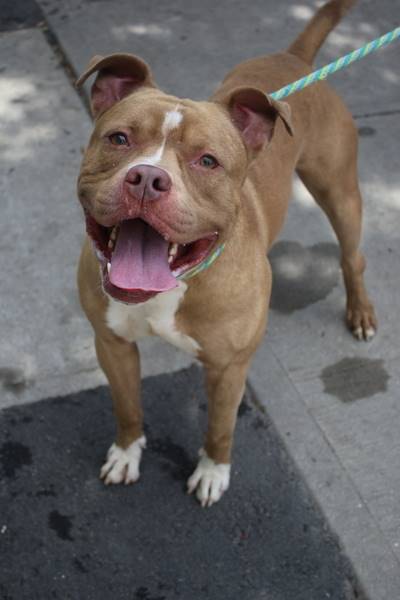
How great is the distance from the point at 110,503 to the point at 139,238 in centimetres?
136

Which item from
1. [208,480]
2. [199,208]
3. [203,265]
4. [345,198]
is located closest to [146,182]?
[199,208]

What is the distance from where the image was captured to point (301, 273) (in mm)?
4625

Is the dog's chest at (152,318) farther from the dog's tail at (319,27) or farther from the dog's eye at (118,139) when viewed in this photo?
the dog's tail at (319,27)

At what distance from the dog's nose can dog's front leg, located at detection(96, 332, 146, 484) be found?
2.95 ft

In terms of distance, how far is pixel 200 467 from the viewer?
3.61 m

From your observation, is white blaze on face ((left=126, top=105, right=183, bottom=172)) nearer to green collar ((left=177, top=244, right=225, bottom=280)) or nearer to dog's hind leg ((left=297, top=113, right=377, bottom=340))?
green collar ((left=177, top=244, right=225, bottom=280))

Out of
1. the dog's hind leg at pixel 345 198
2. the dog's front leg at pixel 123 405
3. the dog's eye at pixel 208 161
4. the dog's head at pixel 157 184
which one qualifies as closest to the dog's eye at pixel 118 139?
the dog's head at pixel 157 184

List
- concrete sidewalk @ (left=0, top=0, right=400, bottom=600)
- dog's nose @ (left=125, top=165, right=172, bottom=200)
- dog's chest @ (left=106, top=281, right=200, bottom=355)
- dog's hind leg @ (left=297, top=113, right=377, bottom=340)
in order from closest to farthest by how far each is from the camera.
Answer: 1. dog's nose @ (left=125, top=165, right=172, bottom=200)
2. dog's chest @ (left=106, top=281, right=200, bottom=355)
3. concrete sidewalk @ (left=0, top=0, right=400, bottom=600)
4. dog's hind leg @ (left=297, top=113, right=377, bottom=340)

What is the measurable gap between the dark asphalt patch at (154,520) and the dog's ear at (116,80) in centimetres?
146

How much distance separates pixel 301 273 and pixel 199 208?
2.08 meters

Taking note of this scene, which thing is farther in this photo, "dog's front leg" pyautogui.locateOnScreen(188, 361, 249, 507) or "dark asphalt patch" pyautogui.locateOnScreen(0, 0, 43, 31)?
"dark asphalt patch" pyautogui.locateOnScreen(0, 0, 43, 31)

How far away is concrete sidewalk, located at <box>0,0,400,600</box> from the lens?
3789 mm

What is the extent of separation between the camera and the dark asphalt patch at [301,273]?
4500 millimetres

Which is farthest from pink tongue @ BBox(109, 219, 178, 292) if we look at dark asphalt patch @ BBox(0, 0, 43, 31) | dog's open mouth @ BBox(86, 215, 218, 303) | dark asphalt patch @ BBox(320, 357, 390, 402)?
dark asphalt patch @ BBox(0, 0, 43, 31)
